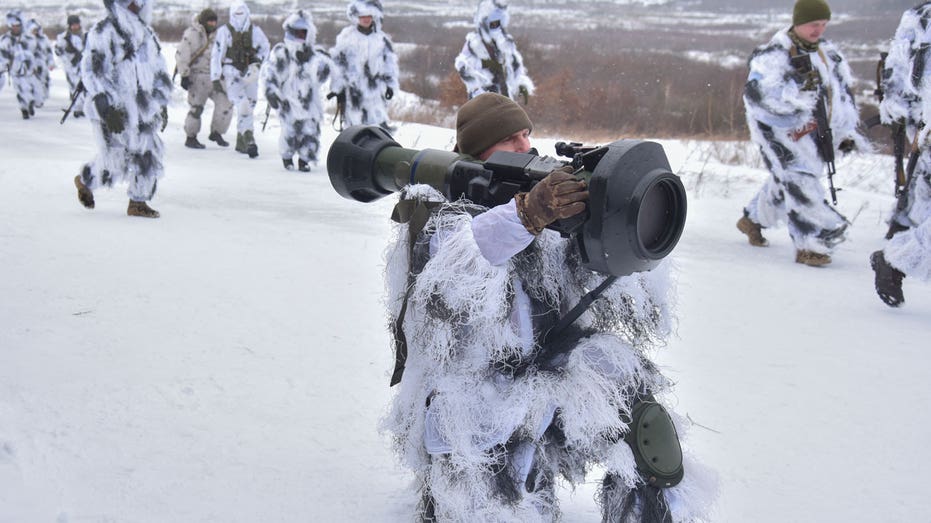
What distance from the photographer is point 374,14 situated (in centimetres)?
920

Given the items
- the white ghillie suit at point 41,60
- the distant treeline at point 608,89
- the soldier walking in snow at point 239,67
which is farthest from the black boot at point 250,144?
the white ghillie suit at point 41,60

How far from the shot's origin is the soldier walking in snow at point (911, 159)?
14.8ft

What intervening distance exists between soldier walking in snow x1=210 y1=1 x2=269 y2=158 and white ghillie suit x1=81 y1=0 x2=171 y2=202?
3967 mm

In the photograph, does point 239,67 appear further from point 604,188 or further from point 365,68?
point 604,188

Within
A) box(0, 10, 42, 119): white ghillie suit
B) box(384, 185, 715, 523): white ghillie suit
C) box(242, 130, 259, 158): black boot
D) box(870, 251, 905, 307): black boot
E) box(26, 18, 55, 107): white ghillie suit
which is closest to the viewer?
box(384, 185, 715, 523): white ghillie suit

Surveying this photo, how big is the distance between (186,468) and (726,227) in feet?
17.4

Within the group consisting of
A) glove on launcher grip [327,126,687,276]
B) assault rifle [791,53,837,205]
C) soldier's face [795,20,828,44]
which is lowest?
assault rifle [791,53,837,205]

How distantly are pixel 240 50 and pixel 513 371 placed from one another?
30.2 ft

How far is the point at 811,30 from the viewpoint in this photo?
551cm

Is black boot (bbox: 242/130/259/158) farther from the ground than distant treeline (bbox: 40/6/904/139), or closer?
farther from the ground

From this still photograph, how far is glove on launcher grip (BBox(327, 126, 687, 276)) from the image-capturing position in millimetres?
1820

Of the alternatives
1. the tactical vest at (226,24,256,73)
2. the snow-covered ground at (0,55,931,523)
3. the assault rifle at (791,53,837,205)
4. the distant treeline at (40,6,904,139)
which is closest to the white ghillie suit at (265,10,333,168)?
the tactical vest at (226,24,256,73)

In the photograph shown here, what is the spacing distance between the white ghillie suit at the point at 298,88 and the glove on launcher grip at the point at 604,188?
710 centimetres

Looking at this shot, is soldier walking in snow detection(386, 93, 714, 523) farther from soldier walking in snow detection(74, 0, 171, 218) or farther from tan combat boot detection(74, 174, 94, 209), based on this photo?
tan combat boot detection(74, 174, 94, 209)
